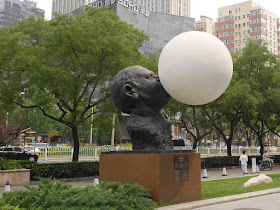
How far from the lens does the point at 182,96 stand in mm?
7242

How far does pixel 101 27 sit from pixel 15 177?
27.9 ft

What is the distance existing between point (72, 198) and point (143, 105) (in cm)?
394

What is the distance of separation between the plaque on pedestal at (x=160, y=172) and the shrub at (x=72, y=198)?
0.86m

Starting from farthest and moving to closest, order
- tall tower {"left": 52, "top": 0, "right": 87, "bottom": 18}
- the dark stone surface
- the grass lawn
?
tall tower {"left": 52, "top": 0, "right": 87, "bottom": 18} → the grass lawn → the dark stone surface

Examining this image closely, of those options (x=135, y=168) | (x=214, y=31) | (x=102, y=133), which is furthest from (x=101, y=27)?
(x=214, y=31)

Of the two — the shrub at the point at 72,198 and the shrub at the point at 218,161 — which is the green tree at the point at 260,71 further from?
the shrub at the point at 72,198

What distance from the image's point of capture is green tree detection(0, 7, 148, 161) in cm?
1554

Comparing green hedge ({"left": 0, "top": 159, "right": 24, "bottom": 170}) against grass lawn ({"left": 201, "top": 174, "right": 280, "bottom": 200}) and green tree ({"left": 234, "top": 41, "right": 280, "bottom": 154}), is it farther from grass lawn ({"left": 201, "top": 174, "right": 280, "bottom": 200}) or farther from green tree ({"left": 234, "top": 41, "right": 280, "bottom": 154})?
green tree ({"left": 234, "top": 41, "right": 280, "bottom": 154})

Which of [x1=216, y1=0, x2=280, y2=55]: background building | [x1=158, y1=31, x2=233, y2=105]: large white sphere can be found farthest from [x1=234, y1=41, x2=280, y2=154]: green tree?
[x1=216, y1=0, x2=280, y2=55]: background building

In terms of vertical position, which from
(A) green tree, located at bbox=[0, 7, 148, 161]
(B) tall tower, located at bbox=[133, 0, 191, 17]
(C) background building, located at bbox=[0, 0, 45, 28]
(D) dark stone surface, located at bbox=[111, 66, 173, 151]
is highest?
(B) tall tower, located at bbox=[133, 0, 191, 17]

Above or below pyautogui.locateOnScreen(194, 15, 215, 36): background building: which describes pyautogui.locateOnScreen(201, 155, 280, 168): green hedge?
below

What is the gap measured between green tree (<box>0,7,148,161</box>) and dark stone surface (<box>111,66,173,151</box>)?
259 inches

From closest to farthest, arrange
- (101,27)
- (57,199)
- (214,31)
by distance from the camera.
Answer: (57,199) < (101,27) < (214,31)

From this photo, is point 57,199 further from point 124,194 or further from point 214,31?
point 214,31
